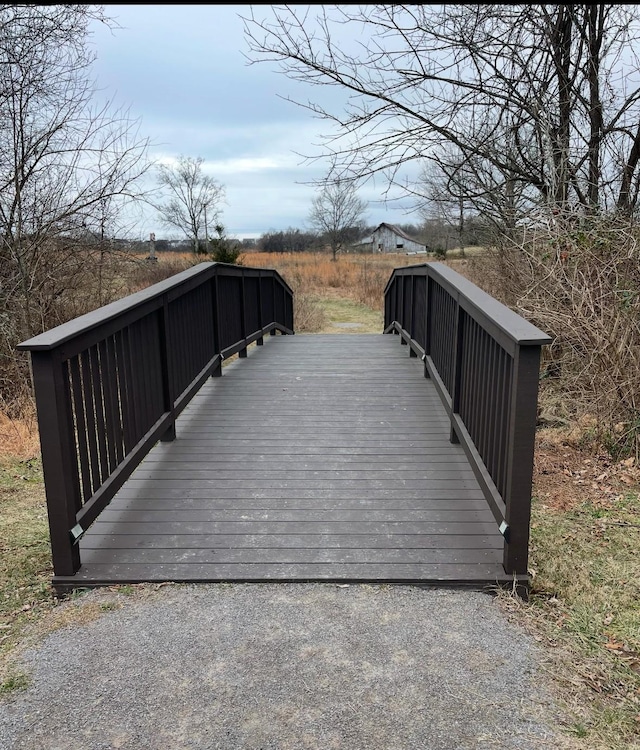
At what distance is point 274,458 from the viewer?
12.9 ft

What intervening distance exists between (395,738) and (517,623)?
802mm

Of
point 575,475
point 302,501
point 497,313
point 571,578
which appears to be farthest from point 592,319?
point 302,501

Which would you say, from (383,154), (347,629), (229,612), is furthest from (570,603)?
(383,154)

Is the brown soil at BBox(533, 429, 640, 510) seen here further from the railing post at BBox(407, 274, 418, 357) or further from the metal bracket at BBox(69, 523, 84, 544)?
the metal bracket at BBox(69, 523, 84, 544)

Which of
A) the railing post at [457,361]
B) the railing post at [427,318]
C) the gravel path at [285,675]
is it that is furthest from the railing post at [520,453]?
the railing post at [427,318]

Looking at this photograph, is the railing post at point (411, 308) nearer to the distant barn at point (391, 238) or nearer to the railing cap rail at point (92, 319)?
the railing cap rail at point (92, 319)

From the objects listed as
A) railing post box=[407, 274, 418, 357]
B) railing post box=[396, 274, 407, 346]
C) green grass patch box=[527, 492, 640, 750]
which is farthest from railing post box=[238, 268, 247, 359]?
green grass patch box=[527, 492, 640, 750]

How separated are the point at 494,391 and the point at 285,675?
158cm

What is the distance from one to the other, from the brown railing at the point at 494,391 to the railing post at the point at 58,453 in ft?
6.00

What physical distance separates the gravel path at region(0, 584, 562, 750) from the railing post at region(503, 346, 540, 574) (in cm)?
25

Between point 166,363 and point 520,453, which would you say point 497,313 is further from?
point 166,363

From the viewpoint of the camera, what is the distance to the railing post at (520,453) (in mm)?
2373

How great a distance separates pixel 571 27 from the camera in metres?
6.19

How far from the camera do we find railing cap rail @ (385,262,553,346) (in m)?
2.35
